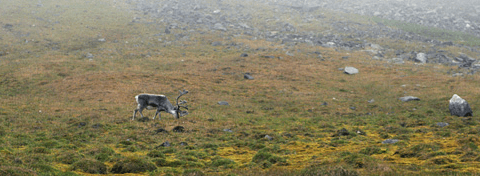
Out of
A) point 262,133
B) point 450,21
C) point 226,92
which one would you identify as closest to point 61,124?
point 262,133

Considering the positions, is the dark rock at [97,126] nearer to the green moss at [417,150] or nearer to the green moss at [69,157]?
the green moss at [69,157]

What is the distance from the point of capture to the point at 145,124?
65.3 feet

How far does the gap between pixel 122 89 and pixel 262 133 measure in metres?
16.6

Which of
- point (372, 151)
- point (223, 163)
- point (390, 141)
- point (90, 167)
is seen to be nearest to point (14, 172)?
point (90, 167)

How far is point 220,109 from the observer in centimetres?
2577

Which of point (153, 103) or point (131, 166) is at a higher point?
point (131, 166)

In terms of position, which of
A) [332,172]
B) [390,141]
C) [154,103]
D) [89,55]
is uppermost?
[332,172]

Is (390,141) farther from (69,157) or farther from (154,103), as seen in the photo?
(69,157)

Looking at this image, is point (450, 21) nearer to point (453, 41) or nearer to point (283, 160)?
point (453, 41)

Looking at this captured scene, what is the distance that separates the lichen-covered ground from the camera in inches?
474

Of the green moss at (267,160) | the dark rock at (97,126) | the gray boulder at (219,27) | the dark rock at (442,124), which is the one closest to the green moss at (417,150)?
the green moss at (267,160)

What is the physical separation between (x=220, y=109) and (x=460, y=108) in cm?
1661

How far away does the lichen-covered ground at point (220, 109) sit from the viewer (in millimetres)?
A: 12031

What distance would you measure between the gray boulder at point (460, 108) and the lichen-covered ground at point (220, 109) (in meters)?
1.41
